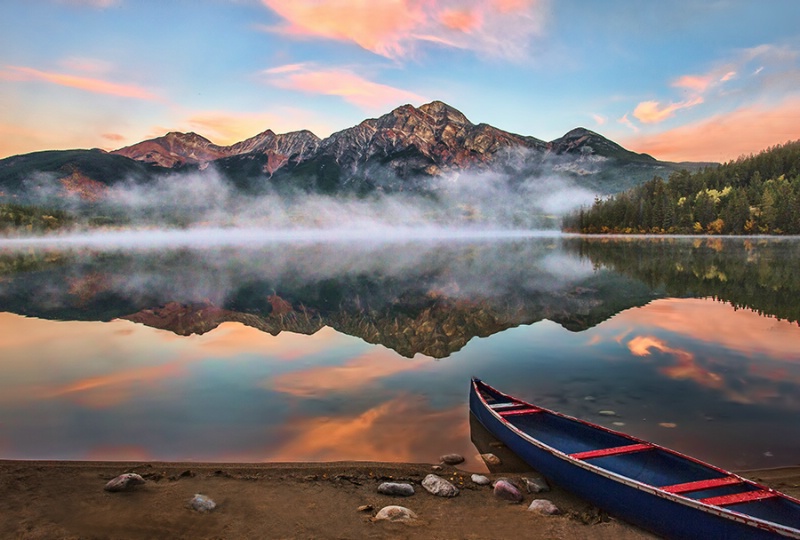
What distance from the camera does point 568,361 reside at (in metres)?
27.6

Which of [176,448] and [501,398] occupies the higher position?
[501,398]

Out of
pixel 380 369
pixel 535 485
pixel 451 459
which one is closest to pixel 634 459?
pixel 535 485

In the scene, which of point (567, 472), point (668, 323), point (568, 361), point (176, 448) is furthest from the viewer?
point (668, 323)

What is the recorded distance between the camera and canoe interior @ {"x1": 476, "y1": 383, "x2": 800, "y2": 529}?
11.2 m

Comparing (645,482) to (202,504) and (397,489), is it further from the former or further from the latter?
(202,504)

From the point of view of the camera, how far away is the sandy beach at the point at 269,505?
39.4ft

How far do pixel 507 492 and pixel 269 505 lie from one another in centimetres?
641

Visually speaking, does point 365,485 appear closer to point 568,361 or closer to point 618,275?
point 568,361

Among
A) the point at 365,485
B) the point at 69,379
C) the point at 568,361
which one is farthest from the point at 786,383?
the point at 69,379

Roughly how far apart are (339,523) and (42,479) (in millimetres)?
9247

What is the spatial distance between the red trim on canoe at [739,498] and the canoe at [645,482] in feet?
0.07

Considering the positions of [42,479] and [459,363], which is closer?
[42,479]

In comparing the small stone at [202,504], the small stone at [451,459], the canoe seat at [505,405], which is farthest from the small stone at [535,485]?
the small stone at [202,504]

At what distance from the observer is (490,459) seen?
632 inches
